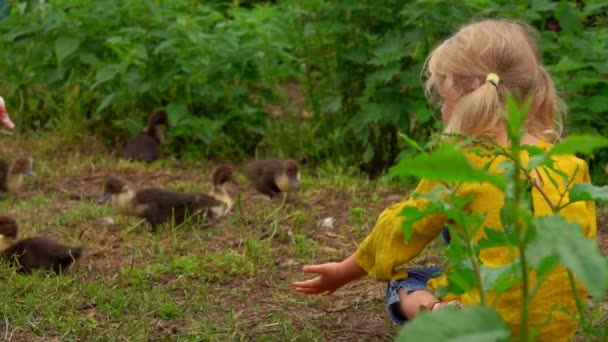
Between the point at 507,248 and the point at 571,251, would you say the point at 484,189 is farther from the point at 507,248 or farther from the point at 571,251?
the point at 571,251

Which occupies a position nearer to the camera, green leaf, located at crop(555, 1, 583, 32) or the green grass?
the green grass

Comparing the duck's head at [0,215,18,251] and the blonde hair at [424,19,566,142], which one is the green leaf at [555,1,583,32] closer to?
the blonde hair at [424,19,566,142]

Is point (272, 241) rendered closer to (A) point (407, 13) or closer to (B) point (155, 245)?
(B) point (155, 245)

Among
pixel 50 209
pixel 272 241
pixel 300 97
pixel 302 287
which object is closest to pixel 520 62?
pixel 302 287

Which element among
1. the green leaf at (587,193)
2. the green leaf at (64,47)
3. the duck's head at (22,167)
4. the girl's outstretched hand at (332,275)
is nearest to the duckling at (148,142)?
the green leaf at (64,47)

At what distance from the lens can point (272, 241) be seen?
5844 mm

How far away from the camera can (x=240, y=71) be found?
8.03 m

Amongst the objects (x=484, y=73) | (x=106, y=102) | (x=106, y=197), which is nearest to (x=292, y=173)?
(x=106, y=197)

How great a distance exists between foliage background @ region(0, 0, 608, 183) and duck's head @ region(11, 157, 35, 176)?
108 cm

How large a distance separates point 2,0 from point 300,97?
114 inches

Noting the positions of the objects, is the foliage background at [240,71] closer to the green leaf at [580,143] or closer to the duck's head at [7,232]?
the duck's head at [7,232]

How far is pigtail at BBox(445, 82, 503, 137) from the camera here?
3.45 m

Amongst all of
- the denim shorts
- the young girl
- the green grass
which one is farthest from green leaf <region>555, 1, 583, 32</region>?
the denim shorts

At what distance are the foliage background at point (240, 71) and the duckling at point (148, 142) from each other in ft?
0.43
